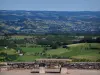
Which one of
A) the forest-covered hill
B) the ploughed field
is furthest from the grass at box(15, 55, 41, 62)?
the forest-covered hill

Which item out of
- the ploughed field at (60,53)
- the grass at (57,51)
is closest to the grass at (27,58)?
the ploughed field at (60,53)

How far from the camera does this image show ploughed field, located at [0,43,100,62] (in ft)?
21.2

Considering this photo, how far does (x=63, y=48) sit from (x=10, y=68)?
0.91 meters

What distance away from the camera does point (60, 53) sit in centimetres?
653

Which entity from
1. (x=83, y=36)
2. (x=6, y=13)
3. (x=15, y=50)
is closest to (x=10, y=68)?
(x=15, y=50)

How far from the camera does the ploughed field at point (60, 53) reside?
6473 mm

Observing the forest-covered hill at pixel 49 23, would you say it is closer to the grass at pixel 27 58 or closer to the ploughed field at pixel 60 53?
the ploughed field at pixel 60 53

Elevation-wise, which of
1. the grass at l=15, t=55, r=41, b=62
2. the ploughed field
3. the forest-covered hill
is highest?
the forest-covered hill

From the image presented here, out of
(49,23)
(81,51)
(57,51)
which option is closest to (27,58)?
(57,51)

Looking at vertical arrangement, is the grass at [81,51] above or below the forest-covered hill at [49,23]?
below

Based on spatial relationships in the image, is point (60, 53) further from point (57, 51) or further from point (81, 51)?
point (81, 51)

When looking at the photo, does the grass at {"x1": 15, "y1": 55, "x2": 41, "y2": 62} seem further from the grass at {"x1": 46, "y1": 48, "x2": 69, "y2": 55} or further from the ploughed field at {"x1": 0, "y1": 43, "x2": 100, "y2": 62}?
the grass at {"x1": 46, "y1": 48, "x2": 69, "y2": 55}

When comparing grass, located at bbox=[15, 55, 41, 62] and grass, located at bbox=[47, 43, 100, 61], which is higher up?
grass, located at bbox=[47, 43, 100, 61]

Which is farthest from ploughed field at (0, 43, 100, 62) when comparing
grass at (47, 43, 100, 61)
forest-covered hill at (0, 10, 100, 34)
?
forest-covered hill at (0, 10, 100, 34)
